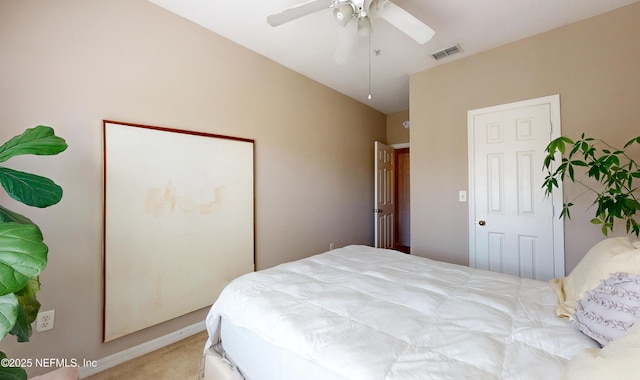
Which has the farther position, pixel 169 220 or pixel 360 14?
pixel 169 220

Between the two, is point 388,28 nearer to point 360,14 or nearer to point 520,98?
point 360,14

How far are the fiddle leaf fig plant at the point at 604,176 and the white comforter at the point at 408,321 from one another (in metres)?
0.80

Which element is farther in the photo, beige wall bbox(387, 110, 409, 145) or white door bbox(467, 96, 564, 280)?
beige wall bbox(387, 110, 409, 145)

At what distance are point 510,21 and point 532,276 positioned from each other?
2248 mm

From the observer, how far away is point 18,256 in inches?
22.6

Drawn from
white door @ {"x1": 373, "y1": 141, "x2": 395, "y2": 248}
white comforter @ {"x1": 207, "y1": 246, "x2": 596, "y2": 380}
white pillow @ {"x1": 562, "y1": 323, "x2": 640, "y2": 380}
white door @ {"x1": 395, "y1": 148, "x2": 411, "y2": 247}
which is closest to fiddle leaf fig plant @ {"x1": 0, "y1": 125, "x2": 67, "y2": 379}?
white comforter @ {"x1": 207, "y1": 246, "x2": 596, "y2": 380}

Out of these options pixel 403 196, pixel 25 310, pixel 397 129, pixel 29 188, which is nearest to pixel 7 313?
pixel 25 310

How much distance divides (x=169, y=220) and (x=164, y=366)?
3.34 ft

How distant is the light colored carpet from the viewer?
5.41 feet

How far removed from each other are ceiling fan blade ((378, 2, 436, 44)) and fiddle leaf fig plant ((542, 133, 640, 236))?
41.3 inches

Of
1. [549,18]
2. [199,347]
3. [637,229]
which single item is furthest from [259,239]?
[549,18]

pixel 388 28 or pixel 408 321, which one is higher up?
pixel 388 28

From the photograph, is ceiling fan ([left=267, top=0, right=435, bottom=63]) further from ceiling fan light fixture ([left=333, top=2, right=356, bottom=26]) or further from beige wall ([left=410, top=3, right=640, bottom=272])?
beige wall ([left=410, top=3, right=640, bottom=272])

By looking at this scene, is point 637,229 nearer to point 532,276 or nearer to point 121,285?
point 532,276
